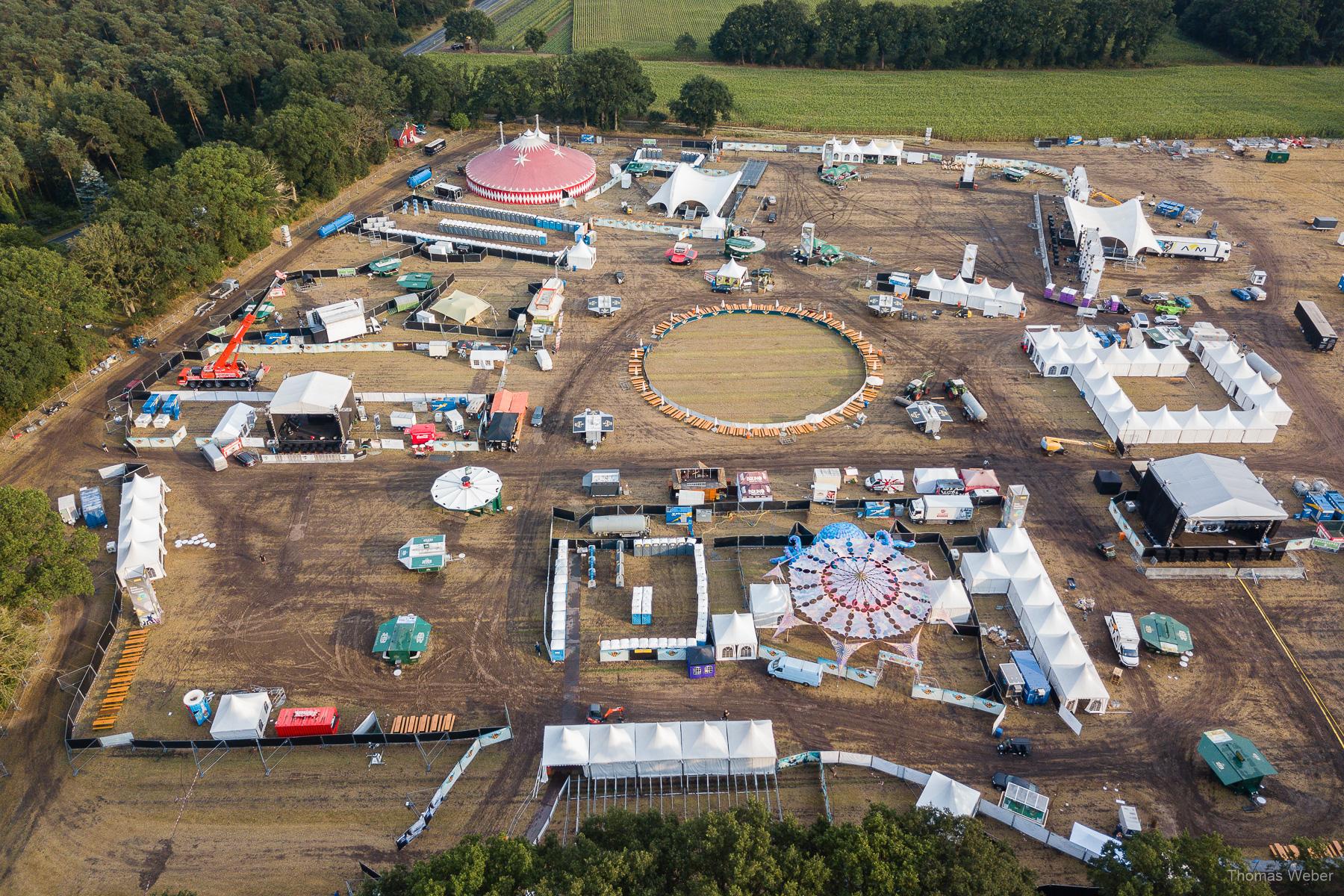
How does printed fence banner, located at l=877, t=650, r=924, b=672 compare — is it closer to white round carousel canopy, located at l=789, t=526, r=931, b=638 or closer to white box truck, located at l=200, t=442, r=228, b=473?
white round carousel canopy, located at l=789, t=526, r=931, b=638

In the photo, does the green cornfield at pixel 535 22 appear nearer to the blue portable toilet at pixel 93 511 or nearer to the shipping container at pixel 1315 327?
the shipping container at pixel 1315 327

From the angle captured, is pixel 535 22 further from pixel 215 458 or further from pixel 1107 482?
pixel 1107 482

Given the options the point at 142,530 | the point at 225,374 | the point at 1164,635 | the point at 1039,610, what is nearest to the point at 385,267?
the point at 225,374

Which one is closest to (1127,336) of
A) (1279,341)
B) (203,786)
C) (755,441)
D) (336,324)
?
(1279,341)

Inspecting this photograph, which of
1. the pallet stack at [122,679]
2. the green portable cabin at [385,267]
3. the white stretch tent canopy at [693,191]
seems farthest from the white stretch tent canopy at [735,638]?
the white stretch tent canopy at [693,191]

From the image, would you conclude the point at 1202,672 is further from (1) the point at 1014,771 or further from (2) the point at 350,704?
(2) the point at 350,704
